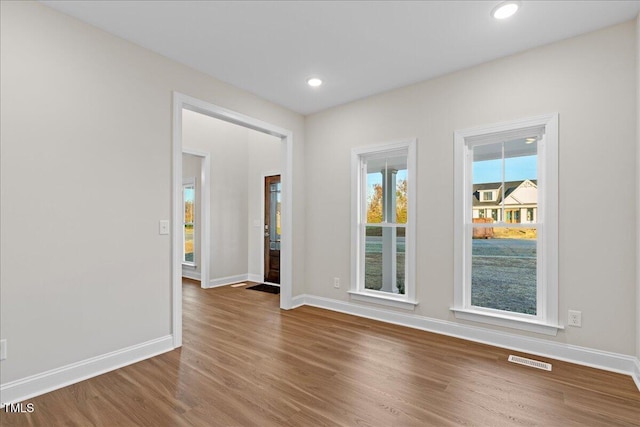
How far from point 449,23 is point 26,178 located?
329 centimetres

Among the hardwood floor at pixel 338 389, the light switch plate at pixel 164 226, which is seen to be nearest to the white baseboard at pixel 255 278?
the hardwood floor at pixel 338 389

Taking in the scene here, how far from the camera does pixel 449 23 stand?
8.40ft

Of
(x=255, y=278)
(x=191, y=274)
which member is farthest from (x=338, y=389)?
(x=191, y=274)

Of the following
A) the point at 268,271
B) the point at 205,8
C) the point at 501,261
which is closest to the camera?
the point at 205,8

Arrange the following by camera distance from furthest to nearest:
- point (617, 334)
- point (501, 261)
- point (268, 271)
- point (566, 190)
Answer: point (268, 271) < point (501, 261) < point (566, 190) < point (617, 334)

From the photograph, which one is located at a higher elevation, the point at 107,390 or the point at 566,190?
the point at 566,190

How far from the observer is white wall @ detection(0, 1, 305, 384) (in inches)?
85.7

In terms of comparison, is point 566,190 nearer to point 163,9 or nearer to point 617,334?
point 617,334

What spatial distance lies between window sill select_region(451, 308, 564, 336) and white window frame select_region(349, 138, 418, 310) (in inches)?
20.1

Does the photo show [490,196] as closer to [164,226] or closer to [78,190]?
[164,226]

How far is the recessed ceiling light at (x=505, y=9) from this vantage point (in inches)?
91.5

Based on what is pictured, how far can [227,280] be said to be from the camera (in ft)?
19.9

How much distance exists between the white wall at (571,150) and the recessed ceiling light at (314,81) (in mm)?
824

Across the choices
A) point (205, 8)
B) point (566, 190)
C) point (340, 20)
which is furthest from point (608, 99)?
point (205, 8)
